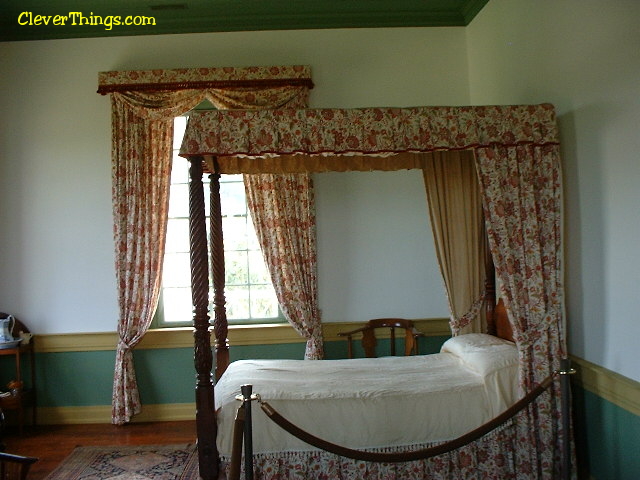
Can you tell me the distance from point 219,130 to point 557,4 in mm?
2347

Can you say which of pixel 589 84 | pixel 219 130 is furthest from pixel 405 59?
pixel 219 130

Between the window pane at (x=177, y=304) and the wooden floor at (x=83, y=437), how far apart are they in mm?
975

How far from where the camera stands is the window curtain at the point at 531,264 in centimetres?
344

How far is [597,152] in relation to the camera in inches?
132

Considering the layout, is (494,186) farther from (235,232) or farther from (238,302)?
(238,302)

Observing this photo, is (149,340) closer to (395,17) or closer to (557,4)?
(395,17)

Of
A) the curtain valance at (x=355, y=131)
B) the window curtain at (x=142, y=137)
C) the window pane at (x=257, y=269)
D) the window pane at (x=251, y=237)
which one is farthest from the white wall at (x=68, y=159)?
the curtain valance at (x=355, y=131)

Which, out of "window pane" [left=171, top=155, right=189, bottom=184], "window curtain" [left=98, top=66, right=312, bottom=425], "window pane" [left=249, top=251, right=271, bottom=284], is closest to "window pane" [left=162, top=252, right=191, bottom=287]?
"window curtain" [left=98, top=66, right=312, bottom=425]

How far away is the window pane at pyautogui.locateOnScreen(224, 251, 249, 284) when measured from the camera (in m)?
5.48

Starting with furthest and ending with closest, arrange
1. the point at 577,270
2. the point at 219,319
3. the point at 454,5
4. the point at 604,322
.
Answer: the point at 454,5 < the point at 219,319 < the point at 577,270 < the point at 604,322

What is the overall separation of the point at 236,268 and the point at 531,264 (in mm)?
2916

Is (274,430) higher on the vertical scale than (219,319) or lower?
lower

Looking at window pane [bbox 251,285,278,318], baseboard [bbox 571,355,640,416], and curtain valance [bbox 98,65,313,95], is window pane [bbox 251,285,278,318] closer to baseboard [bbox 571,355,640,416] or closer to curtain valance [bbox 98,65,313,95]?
curtain valance [bbox 98,65,313,95]

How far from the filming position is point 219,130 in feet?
11.1
